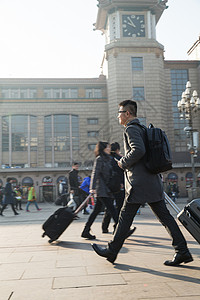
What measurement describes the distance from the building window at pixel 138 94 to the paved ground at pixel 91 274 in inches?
1420

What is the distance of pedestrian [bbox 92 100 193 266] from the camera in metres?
3.40

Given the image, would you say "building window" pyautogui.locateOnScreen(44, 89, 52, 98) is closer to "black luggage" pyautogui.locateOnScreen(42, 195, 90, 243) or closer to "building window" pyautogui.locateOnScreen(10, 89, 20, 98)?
"building window" pyautogui.locateOnScreen(10, 89, 20, 98)

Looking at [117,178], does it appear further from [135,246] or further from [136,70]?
[136,70]

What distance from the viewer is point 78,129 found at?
41.6 metres

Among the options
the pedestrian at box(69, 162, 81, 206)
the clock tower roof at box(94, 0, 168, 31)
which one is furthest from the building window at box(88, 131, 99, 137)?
the pedestrian at box(69, 162, 81, 206)

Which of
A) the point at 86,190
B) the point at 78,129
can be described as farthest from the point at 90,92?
the point at 86,190

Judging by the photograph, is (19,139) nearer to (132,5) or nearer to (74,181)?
(132,5)

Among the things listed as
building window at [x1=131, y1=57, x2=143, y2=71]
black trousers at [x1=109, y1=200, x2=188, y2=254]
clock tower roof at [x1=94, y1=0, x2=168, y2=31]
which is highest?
clock tower roof at [x1=94, y1=0, x2=168, y2=31]

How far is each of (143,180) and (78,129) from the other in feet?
126

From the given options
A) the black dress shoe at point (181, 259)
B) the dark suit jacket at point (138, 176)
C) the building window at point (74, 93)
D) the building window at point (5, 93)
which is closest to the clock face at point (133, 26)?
the building window at point (74, 93)

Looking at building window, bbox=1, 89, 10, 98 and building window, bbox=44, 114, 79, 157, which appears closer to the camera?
building window, bbox=44, 114, 79, 157

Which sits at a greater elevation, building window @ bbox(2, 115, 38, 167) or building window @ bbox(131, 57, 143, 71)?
building window @ bbox(131, 57, 143, 71)

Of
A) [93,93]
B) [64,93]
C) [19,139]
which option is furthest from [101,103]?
[19,139]

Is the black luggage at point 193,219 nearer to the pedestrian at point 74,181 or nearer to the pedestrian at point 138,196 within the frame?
the pedestrian at point 138,196
